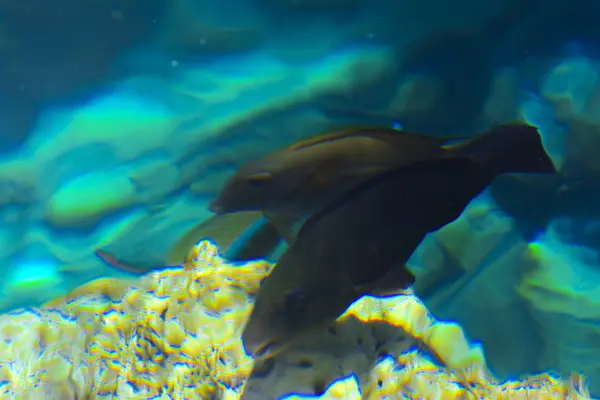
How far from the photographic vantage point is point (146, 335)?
374 centimetres

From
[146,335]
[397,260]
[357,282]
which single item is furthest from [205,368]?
[397,260]

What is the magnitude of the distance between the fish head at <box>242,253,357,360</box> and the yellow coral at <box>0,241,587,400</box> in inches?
11.7

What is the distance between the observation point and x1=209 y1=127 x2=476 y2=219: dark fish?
11.3ft

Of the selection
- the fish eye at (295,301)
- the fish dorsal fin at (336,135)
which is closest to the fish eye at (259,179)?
the fish dorsal fin at (336,135)

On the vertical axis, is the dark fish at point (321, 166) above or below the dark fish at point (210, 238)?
above

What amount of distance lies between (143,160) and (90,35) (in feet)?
3.85

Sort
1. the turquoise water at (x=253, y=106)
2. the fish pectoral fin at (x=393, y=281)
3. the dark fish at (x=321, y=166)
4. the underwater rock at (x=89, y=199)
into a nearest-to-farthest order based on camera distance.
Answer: the turquoise water at (x=253, y=106) → the dark fish at (x=321, y=166) → the fish pectoral fin at (x=393, y=281) → the underwater rock at (x=89, y=199)

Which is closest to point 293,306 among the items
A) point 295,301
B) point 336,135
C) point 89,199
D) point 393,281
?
point 295,301

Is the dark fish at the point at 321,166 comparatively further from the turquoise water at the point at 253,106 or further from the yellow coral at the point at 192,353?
the yellow coral at the point at 192,353

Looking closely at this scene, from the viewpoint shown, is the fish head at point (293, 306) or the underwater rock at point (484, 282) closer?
the fish head at point (293, 306)

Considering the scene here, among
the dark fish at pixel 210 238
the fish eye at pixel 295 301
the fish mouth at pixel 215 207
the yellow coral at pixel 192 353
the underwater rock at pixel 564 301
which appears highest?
the fish mouth at pixel 215 207

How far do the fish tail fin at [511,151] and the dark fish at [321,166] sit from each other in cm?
24

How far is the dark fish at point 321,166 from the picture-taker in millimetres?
3439

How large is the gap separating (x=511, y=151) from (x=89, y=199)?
12.5ft
